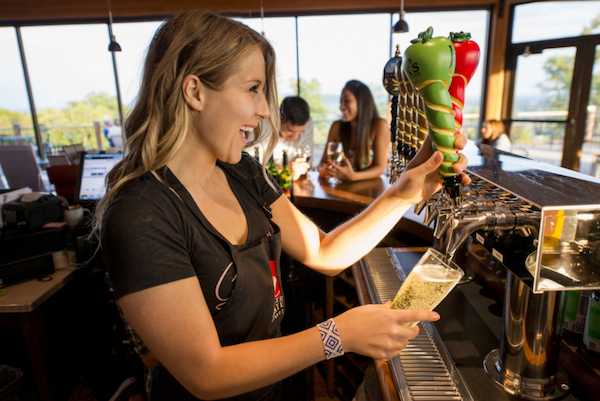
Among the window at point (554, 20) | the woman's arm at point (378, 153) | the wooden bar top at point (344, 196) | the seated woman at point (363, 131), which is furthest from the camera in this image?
the window at point (554, 20)

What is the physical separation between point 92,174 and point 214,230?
2.07 meters

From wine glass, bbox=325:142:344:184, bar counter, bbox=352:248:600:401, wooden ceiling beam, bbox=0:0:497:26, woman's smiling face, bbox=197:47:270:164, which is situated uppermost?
wooden ceiling beam, bbox=0:0:497:26

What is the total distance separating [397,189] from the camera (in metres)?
1.01

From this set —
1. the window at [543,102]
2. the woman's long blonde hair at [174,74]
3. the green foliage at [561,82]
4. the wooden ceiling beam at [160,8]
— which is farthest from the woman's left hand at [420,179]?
the wooden ceiling beam at [160,8]

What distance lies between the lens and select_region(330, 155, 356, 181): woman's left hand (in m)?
2.64

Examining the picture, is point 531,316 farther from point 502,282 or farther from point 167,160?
point 167,160

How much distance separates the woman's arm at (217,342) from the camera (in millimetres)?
699

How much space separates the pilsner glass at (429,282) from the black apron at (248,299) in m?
0.34

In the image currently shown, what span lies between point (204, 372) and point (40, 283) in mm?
1567

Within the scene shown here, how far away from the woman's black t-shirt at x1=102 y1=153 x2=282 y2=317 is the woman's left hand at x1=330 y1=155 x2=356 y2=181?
1767 millimetres

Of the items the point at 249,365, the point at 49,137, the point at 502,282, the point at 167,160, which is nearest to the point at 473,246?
the point at 502,282

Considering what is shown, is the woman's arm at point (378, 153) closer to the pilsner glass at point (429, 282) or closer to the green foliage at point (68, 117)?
the pilsner glass at point (429, 282)

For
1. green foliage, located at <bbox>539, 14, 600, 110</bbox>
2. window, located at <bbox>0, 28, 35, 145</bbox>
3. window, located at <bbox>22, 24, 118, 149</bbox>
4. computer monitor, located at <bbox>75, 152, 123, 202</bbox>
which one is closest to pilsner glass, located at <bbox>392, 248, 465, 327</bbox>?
computer monitor, located at <bbox>75, 152, 123, 202</bbox>

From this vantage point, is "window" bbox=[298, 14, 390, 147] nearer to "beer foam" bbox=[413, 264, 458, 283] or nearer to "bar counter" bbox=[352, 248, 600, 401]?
"bar counter" bbox=[352, 248, 600, 401]
